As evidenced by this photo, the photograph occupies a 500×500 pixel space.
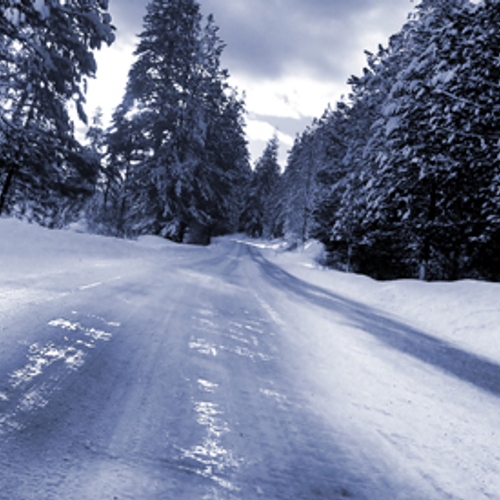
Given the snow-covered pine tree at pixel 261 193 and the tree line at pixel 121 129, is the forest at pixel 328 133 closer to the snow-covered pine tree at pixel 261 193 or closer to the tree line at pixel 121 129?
the tree line at pixel 121 129

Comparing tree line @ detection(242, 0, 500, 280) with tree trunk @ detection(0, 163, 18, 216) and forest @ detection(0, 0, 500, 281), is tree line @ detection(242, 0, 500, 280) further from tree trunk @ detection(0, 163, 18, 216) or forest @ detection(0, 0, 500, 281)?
tree trunk @ detection(0, 163, 18, 216)

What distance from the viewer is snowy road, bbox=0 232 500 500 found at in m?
1.61

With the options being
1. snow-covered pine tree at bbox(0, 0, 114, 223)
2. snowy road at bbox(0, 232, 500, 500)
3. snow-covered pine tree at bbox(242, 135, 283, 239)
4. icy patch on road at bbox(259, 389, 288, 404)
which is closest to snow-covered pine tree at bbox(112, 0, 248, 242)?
snow-covered pine tree at bbox(0, 0, 114, 223)

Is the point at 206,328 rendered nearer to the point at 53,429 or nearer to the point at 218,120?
the point at 53,429

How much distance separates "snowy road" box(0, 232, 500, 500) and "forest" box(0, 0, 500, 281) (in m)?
6.39

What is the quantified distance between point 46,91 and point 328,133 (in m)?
18.5

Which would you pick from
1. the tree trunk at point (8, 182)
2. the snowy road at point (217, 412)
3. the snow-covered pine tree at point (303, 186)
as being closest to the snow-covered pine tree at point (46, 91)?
the tree trunk at point (8, 182)

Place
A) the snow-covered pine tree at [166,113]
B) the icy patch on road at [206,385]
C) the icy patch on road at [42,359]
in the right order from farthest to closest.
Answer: the snow-covered pine tree at [166,113]
the icy patch on road at [206,385]
the icy patch on road at [42,359]

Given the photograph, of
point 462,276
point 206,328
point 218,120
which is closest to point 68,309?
point 206,328

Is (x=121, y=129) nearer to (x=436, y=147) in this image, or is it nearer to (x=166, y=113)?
(x=166, y=113)

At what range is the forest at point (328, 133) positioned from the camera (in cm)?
891

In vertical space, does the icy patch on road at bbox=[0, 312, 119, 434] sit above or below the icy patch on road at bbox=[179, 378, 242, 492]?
above

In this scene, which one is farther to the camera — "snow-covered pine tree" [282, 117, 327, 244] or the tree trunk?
"snow-covered pine tree" [282, 117, 327, 244]

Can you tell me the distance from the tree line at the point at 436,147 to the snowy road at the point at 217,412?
26.1 feet
